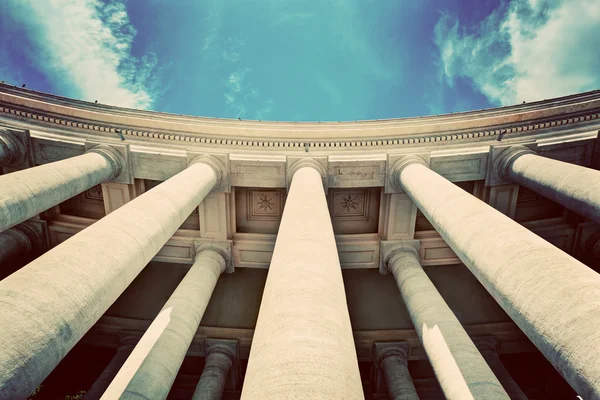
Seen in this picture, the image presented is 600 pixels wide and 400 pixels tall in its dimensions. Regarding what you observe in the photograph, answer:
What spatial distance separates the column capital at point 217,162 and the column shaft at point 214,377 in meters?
11.6

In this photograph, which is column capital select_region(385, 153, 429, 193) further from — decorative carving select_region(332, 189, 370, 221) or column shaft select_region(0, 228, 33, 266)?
column shaft select_region(0, 228, 33, 266)

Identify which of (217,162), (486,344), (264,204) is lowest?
(486,344)

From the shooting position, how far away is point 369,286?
24.0 metres

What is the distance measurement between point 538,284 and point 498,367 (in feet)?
55.5

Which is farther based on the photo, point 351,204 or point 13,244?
point 351,204

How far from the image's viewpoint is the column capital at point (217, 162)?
1961cm

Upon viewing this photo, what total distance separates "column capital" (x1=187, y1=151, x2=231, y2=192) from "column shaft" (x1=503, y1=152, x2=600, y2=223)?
57.1 feet

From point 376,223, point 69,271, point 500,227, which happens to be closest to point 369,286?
point 376,223

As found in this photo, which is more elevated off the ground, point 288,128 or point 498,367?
point 288,128

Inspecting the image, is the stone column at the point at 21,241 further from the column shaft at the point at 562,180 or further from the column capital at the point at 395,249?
the column shaft at the point at 562,180

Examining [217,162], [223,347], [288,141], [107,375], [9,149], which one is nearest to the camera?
[9,149]

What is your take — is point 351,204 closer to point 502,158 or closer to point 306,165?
point 306,165

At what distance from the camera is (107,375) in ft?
64.4

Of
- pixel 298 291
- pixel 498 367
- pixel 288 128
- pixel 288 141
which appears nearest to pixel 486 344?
pixel 498 367
